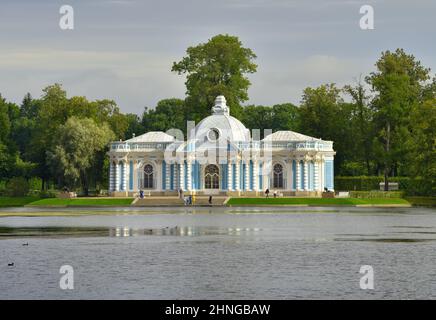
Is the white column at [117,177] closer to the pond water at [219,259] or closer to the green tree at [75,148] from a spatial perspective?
the green tree at [75,148]

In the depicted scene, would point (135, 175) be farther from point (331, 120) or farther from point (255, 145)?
point (331, 120)

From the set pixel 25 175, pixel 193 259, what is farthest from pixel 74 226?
pixel 25 175

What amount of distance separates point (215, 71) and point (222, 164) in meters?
17.2

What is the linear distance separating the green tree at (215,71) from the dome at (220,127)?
7056mm

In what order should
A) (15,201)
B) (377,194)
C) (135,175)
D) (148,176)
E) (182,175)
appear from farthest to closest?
(148,176), (135,175), (182,175), (15,201), (377,194)

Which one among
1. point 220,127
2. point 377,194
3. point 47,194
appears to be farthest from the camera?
point 47,194

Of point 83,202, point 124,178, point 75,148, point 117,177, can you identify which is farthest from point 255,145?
point 83,202

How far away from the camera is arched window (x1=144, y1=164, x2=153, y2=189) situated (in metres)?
110

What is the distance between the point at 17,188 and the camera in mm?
113688

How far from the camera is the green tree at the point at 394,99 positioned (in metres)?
111

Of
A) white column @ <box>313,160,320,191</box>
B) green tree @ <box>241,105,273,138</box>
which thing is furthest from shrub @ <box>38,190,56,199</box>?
green tree @ <box>241,105,273,138</box>

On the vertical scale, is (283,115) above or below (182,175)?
above

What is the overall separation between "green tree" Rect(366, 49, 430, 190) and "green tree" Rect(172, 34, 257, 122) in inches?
641
